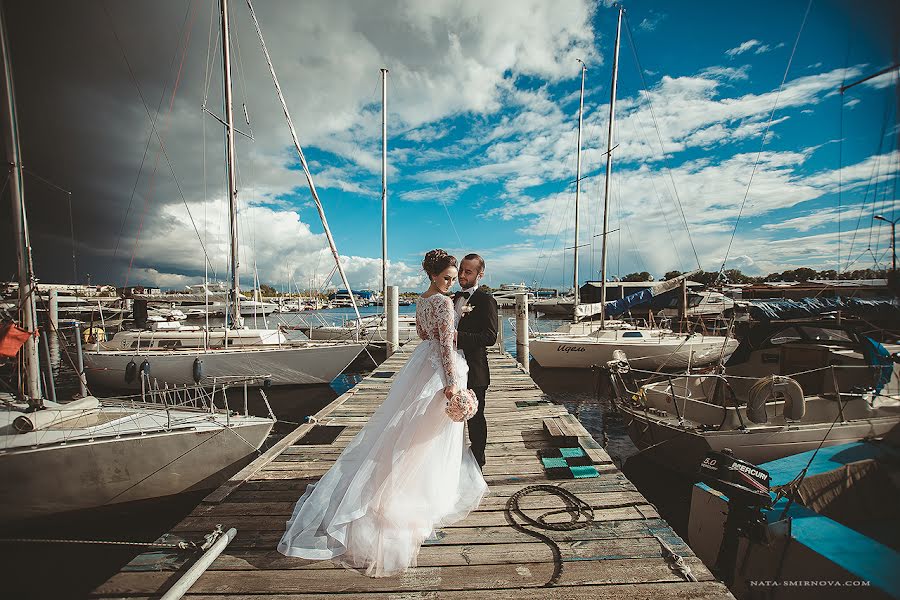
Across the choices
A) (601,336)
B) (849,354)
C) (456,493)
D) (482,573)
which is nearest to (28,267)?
(456,493)

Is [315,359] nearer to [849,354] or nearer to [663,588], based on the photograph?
[663,588]

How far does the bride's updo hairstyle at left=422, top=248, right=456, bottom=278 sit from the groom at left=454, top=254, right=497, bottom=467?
1.40ft

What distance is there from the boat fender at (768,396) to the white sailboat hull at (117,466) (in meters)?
7.99

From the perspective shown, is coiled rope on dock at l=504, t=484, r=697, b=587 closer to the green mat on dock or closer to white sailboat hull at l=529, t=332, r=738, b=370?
the green mat on dock

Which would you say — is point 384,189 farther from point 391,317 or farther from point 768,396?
point 768,396

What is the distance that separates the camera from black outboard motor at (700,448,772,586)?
2.63 meters

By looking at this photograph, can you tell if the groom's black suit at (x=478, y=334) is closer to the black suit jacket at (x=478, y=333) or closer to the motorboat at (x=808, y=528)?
the black suit jacket at (x=478, y=333)

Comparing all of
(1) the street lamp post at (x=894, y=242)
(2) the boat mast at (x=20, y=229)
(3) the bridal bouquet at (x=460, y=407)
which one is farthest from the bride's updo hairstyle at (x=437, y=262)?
(2) the boat mast at (x=20, y=229)

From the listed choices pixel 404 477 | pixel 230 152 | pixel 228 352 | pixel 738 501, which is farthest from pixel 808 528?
pixel 230 152

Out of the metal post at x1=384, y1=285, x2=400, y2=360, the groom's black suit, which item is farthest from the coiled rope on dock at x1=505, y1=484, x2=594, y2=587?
the metal post at x1=384, y1=285, x2=400, y2=360

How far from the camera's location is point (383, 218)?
62.3ft

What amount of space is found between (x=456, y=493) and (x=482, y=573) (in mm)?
727

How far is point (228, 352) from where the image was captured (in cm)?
1245

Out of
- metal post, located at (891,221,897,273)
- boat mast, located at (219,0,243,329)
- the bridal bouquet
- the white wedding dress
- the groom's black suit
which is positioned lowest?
the white wedding dress
